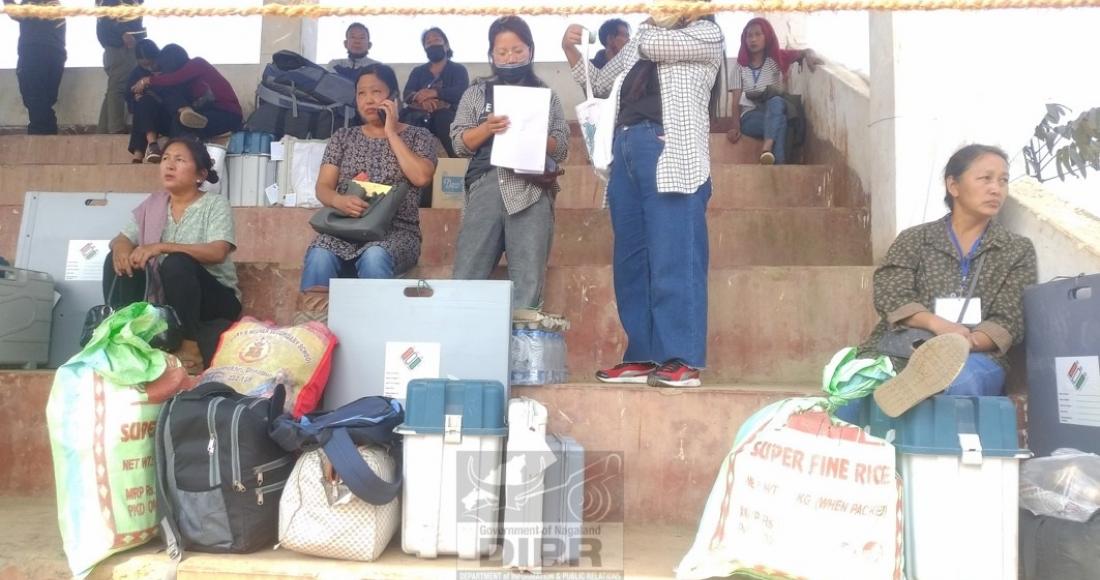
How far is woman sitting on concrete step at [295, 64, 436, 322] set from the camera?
3.40 m

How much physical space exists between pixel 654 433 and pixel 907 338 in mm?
840

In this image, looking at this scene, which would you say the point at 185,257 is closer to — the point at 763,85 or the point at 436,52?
the point at 436,52

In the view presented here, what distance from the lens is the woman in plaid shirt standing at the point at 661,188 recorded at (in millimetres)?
2969

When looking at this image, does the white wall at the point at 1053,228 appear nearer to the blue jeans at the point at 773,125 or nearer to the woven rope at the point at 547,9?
the woven rope at the point at 547,9

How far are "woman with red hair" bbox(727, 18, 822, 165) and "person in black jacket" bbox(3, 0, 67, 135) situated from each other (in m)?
4.92

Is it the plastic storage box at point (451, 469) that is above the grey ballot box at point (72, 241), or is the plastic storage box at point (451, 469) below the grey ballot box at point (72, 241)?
below

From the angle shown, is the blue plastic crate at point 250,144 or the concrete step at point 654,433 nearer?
the concrete step at point 654,433

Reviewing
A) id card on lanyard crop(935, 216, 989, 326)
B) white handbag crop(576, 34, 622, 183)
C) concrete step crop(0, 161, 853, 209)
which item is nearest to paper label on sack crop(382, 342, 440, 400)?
white handbag crop(576, 34, 622, 183)

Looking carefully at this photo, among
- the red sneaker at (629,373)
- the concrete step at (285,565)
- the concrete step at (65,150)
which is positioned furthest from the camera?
the concrete step at (65,150)

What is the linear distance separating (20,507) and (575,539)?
1859 millimetres

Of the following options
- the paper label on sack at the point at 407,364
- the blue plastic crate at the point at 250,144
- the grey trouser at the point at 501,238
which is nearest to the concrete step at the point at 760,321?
the grey trouser at the point at 501,238

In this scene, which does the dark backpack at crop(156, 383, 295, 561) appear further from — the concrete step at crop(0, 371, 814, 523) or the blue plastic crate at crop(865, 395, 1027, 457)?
the blue plastic crate at crop(865, 395, 1027, 457)

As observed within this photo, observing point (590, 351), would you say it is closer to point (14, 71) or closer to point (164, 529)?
point (164, 529)

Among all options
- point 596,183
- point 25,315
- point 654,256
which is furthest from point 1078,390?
point 25,315
